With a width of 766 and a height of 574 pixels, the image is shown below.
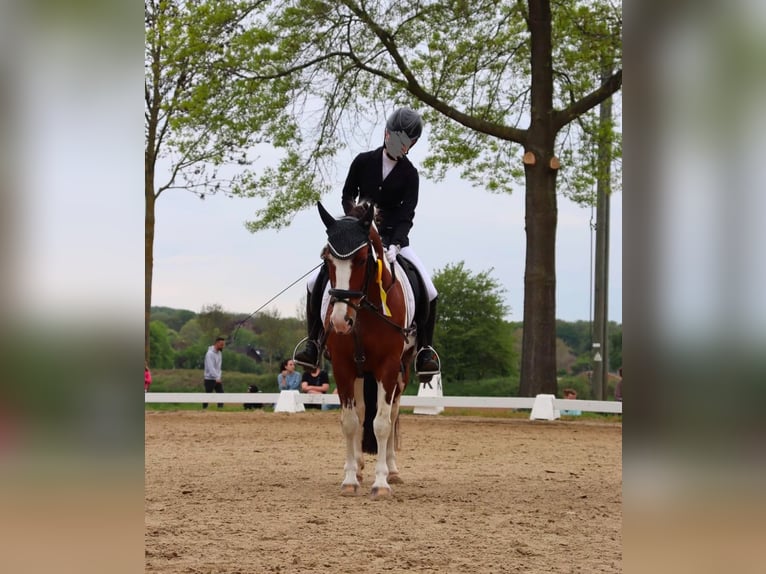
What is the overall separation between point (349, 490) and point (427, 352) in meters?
1.52

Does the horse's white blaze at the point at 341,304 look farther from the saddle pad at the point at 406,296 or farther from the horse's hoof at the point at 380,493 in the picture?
the horse's hoof at the point at 380,493

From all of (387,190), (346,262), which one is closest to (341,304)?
(346,262)

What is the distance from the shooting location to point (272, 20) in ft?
70.2

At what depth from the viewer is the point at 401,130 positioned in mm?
8695

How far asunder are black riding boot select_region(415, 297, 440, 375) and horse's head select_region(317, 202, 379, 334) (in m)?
1.61

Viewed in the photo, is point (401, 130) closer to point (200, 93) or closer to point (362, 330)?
point (362, 330)

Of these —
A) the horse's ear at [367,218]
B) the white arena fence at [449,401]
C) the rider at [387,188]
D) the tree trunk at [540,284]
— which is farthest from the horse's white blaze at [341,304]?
the tree trunk at [540,284]

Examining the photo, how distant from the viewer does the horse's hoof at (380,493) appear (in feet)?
27.4

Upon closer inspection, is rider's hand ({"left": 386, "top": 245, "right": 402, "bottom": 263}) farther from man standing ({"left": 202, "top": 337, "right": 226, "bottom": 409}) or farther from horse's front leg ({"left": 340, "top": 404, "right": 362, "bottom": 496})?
man standing ({"left": 202, "top": 337, "right": 226, "bottom": 409})

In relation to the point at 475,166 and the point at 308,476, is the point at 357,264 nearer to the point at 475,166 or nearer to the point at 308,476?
the point at 308,476

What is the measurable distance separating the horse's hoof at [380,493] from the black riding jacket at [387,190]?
2155mm
